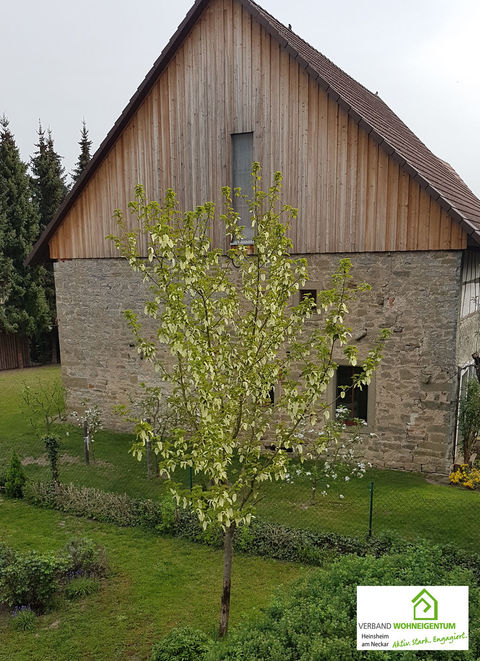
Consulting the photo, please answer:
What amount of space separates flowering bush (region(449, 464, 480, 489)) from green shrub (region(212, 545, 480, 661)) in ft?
16.4

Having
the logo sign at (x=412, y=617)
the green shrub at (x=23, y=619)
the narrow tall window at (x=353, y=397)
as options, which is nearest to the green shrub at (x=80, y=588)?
the green shrub at (x=23, y=619)

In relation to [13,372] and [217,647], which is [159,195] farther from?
[13,372]

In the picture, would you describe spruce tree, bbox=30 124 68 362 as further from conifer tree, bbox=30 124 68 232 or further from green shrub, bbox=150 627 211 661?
green shrub, bbox=150 627 211 661

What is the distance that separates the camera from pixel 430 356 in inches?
368

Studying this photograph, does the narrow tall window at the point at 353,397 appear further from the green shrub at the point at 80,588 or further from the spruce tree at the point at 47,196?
the spruce tree at the point at 47,196

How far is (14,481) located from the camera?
9375 mm

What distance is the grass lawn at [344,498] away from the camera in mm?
7773

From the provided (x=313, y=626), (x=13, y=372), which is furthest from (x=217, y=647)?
(x=13, y=372)

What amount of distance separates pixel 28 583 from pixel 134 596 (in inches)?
51.4

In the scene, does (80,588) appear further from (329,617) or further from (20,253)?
(20,253)

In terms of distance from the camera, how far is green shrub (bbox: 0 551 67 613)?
19.6ft

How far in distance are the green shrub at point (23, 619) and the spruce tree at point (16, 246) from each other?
19.8m

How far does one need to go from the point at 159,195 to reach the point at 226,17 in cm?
401

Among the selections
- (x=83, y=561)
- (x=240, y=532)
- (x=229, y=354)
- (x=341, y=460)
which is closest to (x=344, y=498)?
(x=341, y=460)
